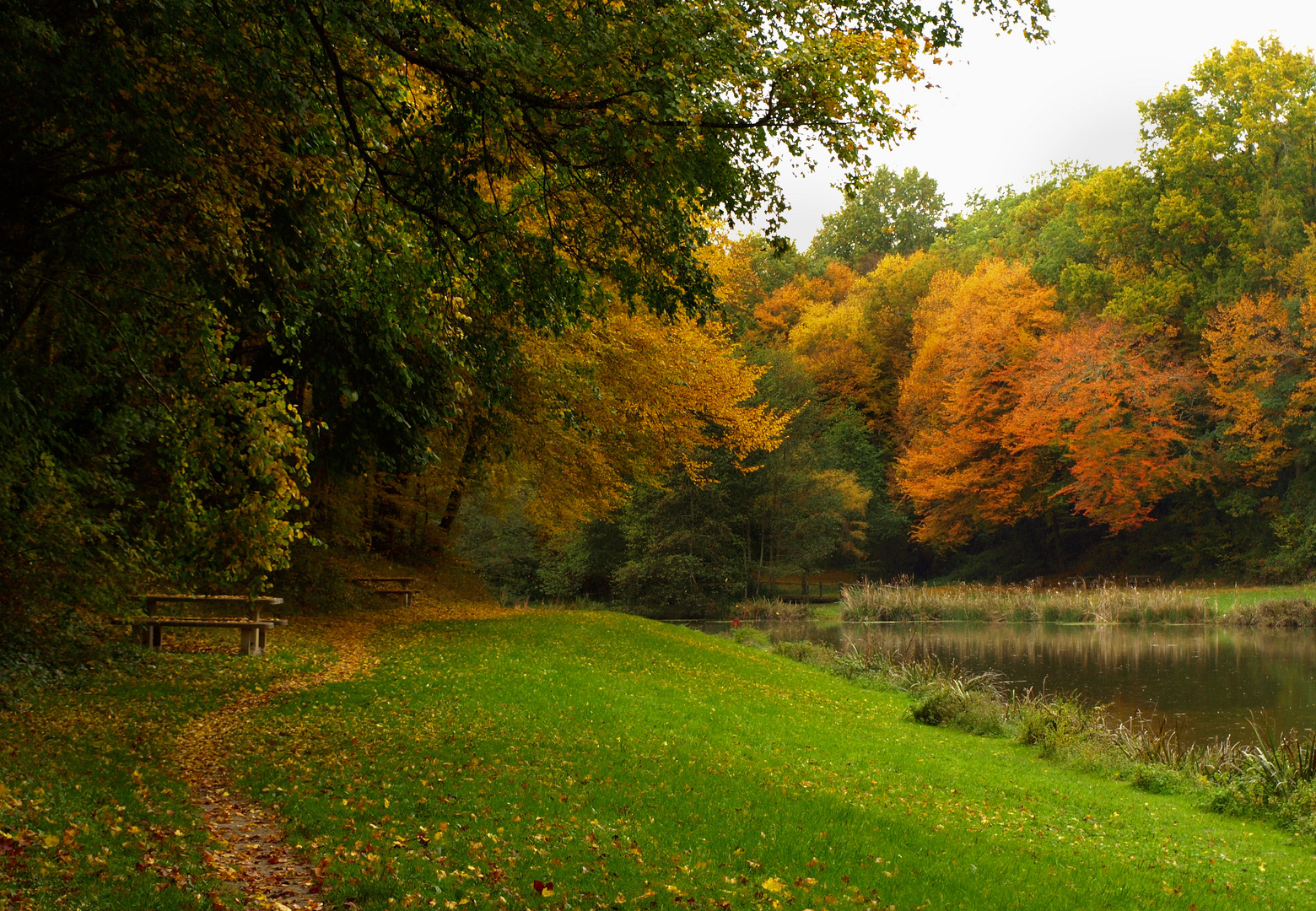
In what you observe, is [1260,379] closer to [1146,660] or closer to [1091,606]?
[1091,606]

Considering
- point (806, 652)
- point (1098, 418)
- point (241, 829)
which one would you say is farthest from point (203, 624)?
point (1098, 418)

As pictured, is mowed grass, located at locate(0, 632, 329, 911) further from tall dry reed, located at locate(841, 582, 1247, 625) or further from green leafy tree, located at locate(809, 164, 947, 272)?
green leafy tree, located at locate(809, 164, 947, 272)

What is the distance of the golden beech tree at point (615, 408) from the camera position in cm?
1589

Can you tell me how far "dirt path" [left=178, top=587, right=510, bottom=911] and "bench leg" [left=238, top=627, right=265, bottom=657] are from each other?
69.1 inches

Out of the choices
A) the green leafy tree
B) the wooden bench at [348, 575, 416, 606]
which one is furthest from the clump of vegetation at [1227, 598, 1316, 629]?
the green leafy tree

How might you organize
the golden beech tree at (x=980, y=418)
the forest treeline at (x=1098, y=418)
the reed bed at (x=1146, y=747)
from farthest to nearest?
the golden beech tree at (x=980, y=418)
the forest treeline at (x=1098, y=418)
the reed bed at (x=1146, y=747)

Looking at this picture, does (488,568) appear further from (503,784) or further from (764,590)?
(503,784)

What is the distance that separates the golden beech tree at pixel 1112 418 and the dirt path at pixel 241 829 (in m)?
32.6

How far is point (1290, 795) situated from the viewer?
9562 millimetres

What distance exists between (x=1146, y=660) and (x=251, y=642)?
1790cm

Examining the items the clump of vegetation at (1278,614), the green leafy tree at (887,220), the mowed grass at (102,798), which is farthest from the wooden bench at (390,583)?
the green leafy tree at (887,220)

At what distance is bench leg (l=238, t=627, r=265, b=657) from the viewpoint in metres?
12.4

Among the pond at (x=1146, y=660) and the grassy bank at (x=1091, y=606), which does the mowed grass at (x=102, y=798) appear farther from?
the grassy bank at (x=1091, y=606)

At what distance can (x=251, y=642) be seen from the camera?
12508 mm
